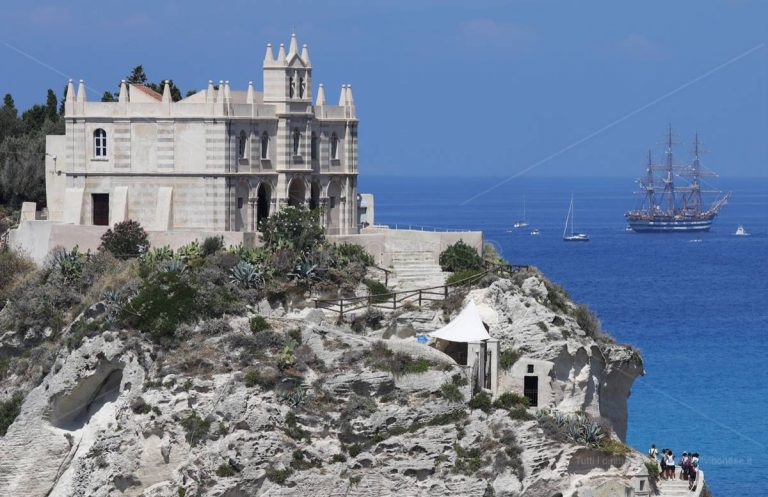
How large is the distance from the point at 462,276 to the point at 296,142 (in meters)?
10.8

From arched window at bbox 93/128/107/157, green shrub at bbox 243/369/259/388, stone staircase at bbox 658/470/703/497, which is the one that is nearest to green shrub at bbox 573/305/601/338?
stone staircase at bbox 658/470/703/497

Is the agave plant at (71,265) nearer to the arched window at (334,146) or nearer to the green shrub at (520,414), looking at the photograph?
the arched window at (334,146)

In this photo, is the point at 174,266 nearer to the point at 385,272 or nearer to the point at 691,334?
the point at 385,272

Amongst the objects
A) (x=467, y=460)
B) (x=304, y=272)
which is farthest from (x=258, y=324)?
(x=467, y=460)

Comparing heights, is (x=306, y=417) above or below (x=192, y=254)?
below

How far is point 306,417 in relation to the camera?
66.1m

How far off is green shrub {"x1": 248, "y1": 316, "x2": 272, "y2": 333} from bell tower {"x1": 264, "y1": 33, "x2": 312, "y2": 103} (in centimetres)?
1369

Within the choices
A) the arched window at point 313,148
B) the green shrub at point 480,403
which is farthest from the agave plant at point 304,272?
the green shrub at point 480,403

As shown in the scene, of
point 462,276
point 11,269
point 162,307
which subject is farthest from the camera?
point 11,269

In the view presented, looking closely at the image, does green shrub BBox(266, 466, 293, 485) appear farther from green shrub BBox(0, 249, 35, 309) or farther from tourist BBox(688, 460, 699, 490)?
green shrub BBox(0, 249, 35, 309)

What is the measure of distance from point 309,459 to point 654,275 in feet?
341

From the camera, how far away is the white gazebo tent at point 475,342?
6744 centimetres

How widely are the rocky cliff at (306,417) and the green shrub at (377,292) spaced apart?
139cm

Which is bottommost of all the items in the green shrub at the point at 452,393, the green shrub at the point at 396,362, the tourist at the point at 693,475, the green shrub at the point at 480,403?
the tourist at the point at 693,475
